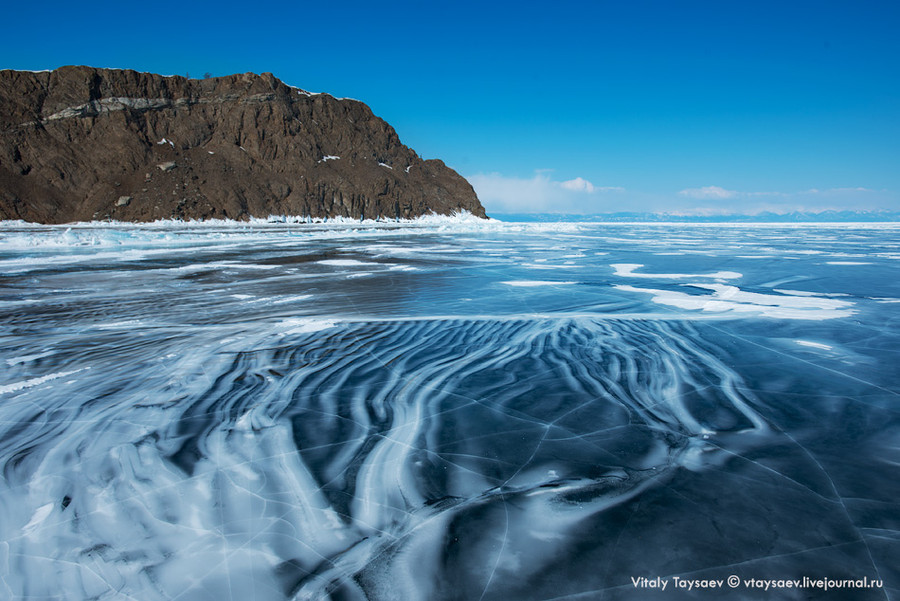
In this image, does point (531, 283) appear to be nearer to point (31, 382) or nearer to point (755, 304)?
point (755, 304)

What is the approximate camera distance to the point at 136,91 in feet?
249

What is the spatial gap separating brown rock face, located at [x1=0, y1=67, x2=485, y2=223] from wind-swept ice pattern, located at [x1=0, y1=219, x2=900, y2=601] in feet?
223

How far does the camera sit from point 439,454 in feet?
11.2

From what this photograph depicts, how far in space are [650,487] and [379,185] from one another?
85266 millimetres

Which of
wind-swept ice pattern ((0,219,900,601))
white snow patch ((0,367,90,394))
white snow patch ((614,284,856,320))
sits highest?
white snow patch ((614,284,856,320))

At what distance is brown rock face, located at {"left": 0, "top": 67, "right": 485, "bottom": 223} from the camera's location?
64.1 meters

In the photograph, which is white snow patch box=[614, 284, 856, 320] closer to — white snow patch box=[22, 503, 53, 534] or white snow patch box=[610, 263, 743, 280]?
white snow patch box=[610, 263, 743, 280]

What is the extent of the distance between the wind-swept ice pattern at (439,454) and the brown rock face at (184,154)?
68025mm

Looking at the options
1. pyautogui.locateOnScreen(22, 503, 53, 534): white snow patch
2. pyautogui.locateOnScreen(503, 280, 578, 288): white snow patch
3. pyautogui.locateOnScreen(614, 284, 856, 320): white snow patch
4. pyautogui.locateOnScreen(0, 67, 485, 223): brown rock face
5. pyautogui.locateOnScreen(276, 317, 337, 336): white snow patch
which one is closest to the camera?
pyautogui.locateOnScreen(22, 503, 53, 534): white snow patch

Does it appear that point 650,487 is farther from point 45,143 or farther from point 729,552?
point 45,143

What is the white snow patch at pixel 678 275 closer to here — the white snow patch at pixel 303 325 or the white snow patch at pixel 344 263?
the white snow patch at pixel 344 263

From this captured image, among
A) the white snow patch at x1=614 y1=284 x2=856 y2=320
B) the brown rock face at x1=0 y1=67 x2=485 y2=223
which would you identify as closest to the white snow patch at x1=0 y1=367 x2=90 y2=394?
the white snow patch at x1=614 y1=284 x2=856 y2=320

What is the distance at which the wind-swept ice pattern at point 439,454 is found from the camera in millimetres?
2328

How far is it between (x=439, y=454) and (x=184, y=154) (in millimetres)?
85658
